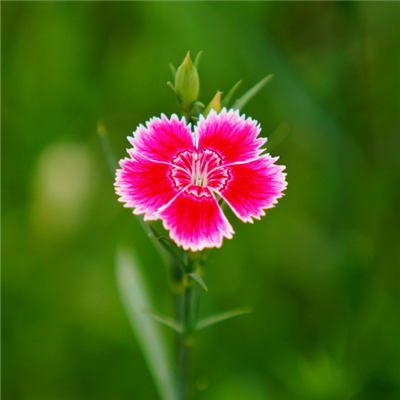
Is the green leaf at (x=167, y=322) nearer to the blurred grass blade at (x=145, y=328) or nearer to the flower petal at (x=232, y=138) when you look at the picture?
the blurred grass blade at (x=145, y=328)

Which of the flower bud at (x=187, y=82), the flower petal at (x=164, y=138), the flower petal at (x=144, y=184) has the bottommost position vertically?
the flower petal at (x=144, y=184)

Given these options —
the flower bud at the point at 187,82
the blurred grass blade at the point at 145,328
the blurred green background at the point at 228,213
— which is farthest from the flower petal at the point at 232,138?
the blurred green background at the point at 228,213

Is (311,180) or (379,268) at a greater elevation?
(311,180)

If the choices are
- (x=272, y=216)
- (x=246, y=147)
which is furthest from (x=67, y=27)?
(x=246, y=147)

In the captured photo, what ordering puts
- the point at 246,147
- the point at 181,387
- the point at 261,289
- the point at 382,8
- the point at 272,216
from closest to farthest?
the point at 246,147
the point at 181,387
the point at 382,8
the point at 261,289
the point at 272,216

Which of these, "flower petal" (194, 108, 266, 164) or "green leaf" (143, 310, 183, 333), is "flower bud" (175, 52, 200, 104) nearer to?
"flower petal" (194, 108, 266, 164)

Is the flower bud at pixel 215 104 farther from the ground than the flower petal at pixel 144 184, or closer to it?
farther from the ground

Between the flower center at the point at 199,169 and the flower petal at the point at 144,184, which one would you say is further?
the flower center at the point at 199,169

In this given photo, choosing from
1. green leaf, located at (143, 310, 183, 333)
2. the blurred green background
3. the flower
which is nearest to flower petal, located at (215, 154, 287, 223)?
the flower

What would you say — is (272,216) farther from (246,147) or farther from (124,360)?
(246,147)
